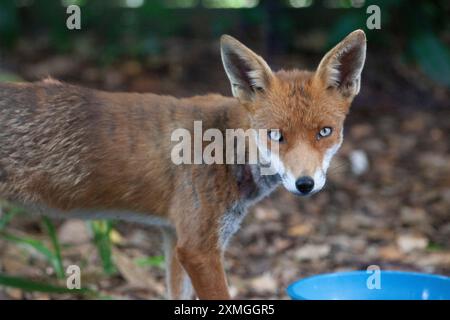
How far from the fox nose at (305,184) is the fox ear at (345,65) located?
2.13 ft

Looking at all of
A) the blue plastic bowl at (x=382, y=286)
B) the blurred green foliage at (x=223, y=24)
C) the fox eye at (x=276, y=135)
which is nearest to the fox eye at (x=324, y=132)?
the fox eye at (x=276, y=135)

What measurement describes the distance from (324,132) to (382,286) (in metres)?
1.02

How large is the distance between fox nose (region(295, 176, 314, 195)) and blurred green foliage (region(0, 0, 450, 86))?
4616 mm

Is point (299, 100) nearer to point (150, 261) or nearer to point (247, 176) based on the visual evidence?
point (247, 176)

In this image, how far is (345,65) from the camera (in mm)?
3996

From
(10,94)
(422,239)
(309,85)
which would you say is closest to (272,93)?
(309,85)

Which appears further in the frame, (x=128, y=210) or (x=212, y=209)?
(x=128, y=210)

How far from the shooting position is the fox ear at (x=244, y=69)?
3.93 meters

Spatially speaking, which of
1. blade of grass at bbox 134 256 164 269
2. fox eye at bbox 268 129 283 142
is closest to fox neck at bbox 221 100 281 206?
fox eye at bbox 268 129 283 142
